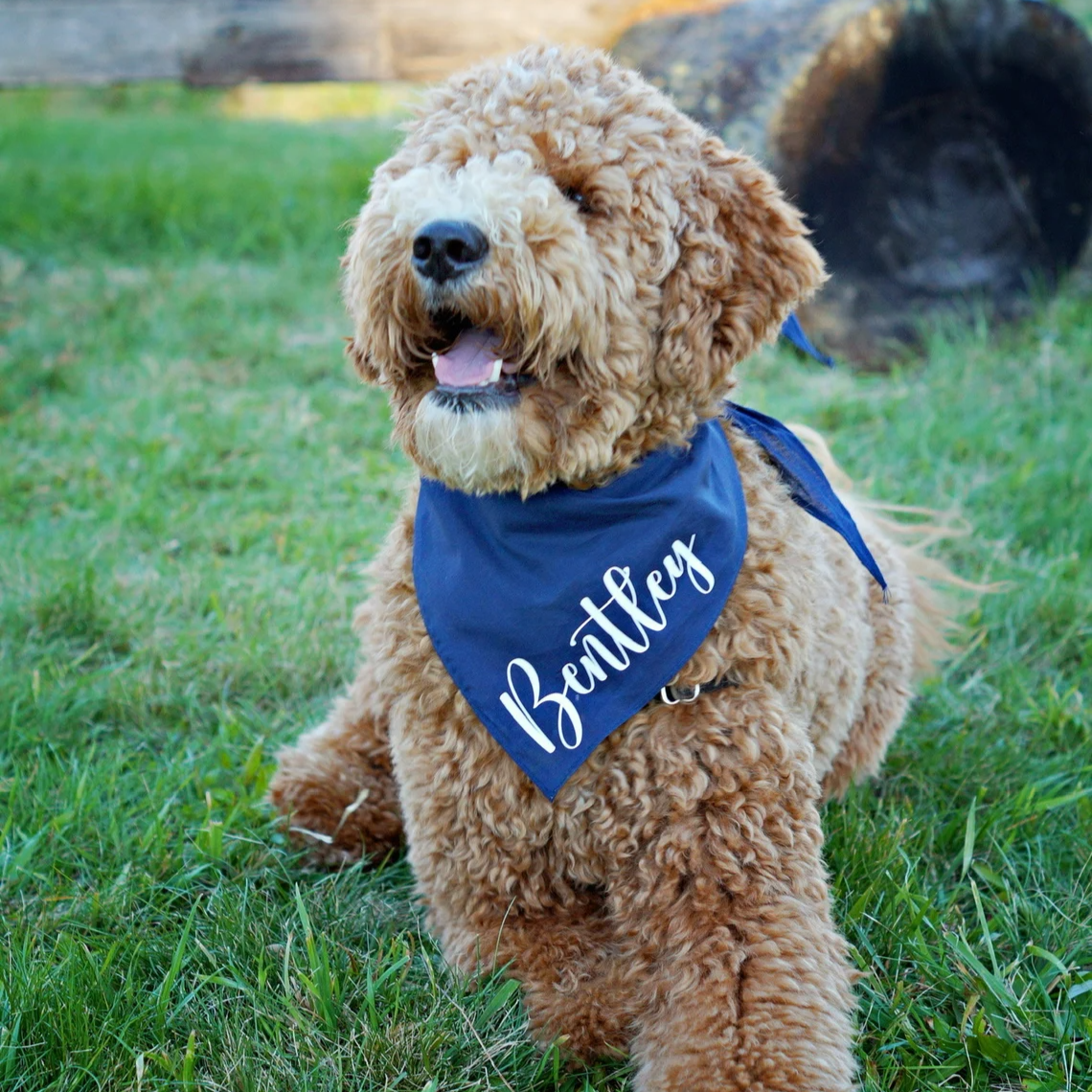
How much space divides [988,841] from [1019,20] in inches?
157

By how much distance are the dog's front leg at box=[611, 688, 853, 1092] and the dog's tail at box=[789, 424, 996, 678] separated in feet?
3.57

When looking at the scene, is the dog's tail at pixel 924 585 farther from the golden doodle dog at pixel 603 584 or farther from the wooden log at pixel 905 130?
the wooden log at pixel 905 130

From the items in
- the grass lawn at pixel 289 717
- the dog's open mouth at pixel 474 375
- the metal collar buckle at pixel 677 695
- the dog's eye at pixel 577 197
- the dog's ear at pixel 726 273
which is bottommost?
the grass lawn at pixel 289 717

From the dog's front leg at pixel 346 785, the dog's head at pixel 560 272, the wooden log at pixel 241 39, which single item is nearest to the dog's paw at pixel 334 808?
the dog's front leg at pixel 346 785

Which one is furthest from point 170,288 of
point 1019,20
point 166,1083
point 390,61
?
point 166,1083

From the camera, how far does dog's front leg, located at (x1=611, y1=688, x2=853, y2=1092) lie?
6.23 ft

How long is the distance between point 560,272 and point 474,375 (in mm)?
244

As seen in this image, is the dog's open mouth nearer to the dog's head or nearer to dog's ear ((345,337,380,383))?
the dog's head

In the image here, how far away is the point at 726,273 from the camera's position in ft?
6.95

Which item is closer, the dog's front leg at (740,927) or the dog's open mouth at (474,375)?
the dog's front leg at (740,927)

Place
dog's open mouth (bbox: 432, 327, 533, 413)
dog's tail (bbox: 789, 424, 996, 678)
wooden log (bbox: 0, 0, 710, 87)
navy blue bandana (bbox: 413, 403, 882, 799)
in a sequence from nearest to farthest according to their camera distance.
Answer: dog's open mouth (bbox: 432, 327, 533, 413), navy blue bandana (bbox: 413, 403, 882, 799), dog's tail (bbox: 789, 424, 996, 678), wooden log (bbox: 0, 0, 710, 87)

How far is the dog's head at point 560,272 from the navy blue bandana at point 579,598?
0.30 ft

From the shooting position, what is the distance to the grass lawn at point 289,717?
2057 millimetres

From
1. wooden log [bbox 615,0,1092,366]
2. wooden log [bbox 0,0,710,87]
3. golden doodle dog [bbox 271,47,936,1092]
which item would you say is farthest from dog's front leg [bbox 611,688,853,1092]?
wooden log [bbox 0,0,710,87]
